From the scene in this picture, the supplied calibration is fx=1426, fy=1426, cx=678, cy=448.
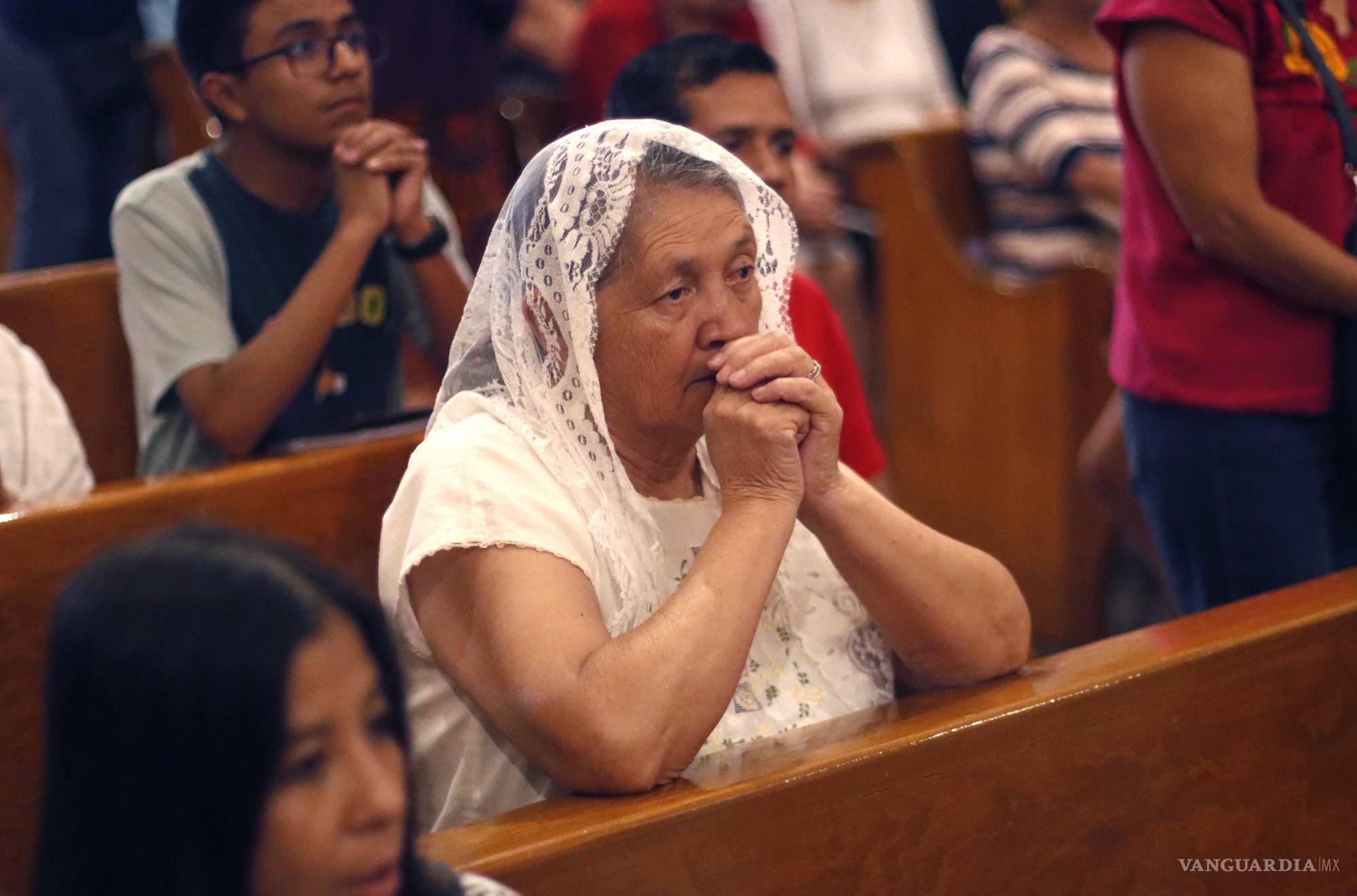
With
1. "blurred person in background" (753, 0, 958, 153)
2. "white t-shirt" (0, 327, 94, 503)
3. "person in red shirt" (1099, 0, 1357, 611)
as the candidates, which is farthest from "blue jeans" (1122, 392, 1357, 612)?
"blurred person in background" (753, 0, 958, 153)

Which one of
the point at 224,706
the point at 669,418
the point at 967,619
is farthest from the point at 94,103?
the point at 224,706

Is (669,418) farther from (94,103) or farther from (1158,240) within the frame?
(94,103)

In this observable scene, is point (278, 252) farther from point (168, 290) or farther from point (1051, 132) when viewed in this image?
point (1051, 132)

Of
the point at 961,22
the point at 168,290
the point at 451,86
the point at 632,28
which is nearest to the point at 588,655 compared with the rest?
the point at 168,290

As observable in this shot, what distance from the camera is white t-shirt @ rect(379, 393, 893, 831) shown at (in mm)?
1414

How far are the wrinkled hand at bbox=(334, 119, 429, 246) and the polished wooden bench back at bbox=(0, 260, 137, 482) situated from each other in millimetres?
408

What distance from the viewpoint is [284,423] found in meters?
2.31

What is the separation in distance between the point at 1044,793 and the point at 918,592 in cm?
28

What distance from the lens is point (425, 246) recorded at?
2346mm

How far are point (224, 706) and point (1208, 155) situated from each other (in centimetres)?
152

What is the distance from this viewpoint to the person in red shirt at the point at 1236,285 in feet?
6.22

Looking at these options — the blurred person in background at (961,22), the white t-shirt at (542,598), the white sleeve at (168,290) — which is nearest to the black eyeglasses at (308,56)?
the white sleeve at (168,290)

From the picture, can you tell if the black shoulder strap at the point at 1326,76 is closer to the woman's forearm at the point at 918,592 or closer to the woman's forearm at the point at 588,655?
the woman's forearm at the point at 918,592

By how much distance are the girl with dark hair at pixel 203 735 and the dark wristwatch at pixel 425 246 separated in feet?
4.71
